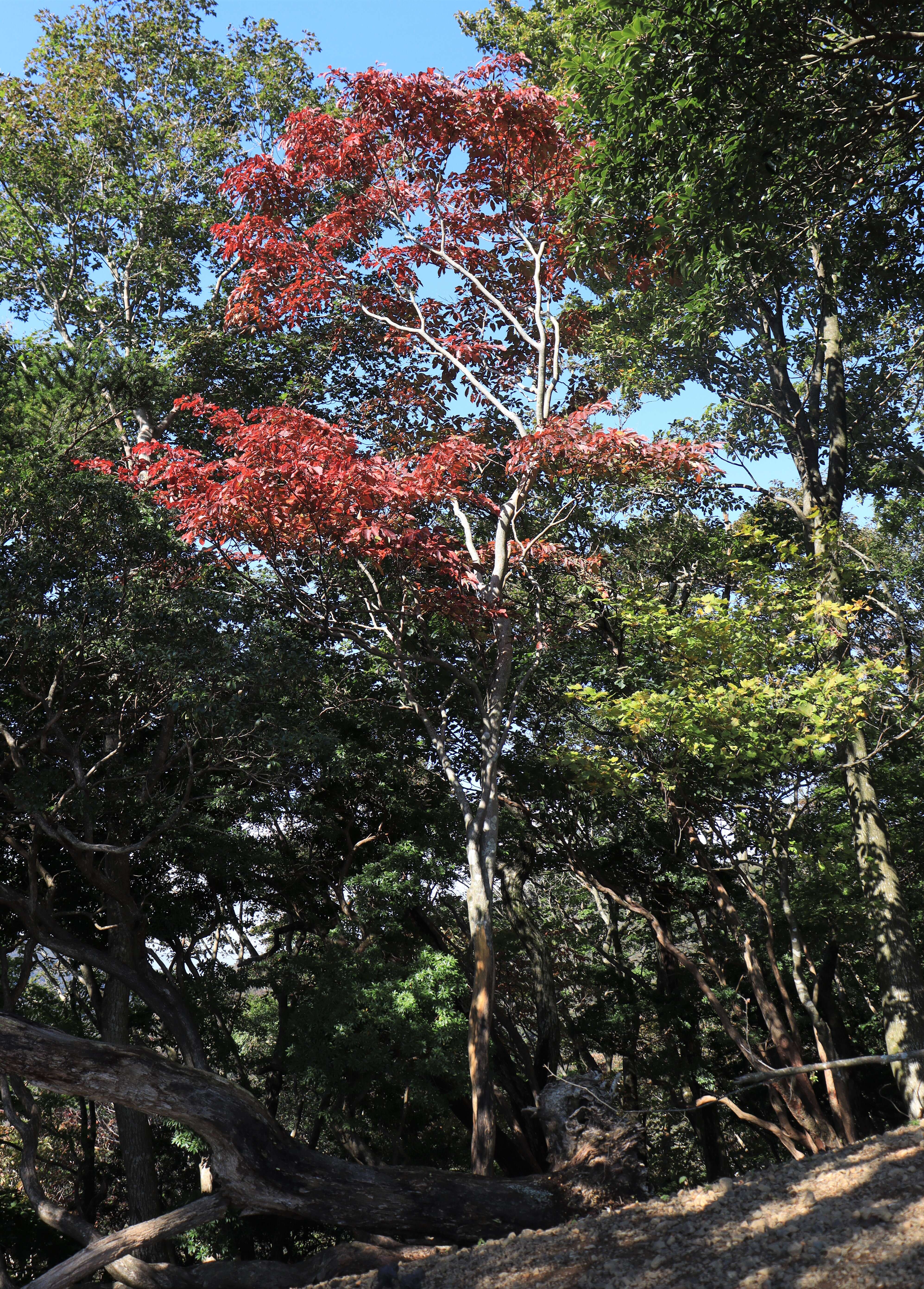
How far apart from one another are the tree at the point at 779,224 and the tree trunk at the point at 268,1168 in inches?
171

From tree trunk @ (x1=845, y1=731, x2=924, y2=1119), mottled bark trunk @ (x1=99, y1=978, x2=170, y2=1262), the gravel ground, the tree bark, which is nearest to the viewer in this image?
the gravel ground

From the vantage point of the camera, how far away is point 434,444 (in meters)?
8.08

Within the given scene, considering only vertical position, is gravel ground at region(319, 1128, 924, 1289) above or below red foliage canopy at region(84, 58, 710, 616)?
below

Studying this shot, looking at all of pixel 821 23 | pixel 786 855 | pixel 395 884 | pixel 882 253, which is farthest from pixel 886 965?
pixel 821 23

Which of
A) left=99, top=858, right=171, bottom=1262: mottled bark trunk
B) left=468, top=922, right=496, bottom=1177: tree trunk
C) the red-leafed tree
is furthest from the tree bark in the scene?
left=99, top=858, right=171, bottom=1262: mottled bark trunk

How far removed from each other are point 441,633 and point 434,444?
273 cm

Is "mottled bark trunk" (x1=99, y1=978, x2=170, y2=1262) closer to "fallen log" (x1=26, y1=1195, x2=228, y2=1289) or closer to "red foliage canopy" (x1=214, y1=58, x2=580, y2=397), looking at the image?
"fallen log" (x1=26, y1=1195, x2=228, y2=1289)

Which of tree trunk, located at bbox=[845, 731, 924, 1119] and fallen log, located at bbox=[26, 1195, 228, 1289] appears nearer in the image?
fallen log, located at bbox=[26, 1195, 228, 1289]

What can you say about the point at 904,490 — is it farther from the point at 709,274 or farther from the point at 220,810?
the point at 220,810

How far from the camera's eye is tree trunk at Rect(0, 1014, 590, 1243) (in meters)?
5.78

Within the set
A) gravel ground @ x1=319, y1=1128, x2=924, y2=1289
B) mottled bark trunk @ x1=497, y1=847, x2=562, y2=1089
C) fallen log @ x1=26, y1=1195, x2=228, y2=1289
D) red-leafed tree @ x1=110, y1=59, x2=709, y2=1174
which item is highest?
red-leafed tree @ x1=110, y1=59, x2=709, y2=1174

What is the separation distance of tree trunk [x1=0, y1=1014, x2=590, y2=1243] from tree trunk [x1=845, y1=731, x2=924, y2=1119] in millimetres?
3737

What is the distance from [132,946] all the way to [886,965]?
26.1 ft

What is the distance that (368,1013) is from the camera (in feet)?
30.1
